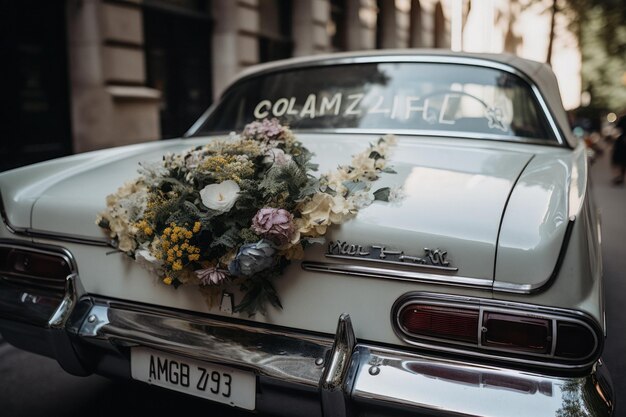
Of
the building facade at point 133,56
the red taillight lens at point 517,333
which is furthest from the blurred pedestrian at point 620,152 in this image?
the red taillight lens at point 517,333

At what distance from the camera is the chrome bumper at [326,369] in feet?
5.33

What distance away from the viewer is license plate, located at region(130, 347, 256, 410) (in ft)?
6.39

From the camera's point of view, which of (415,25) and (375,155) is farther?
(415,25)

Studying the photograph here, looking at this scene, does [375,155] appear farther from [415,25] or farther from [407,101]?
[415,25]

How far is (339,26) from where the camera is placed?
56.9ft

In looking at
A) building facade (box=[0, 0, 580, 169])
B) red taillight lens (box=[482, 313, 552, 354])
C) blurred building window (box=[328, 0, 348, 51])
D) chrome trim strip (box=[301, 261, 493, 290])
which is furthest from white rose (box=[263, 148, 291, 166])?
blurred building window (box=[328, 0, 348, 51])

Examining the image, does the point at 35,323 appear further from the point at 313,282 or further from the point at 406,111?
the point at 406,111

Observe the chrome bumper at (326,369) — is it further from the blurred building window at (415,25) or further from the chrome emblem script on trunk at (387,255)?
the blurred building window at (415,25)

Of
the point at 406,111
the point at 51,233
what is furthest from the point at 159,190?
the point at 406,111

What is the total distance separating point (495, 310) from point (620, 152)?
1239 centimetres

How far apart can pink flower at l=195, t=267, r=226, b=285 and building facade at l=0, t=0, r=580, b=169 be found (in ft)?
22.1

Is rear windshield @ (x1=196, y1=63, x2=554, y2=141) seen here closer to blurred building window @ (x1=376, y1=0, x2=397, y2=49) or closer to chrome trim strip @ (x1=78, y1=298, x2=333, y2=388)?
chrome trim strip @ (x1=78, y1=298, x2=333, y2=388)

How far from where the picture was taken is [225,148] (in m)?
2.23

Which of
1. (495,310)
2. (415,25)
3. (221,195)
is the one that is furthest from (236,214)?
(415,25)
